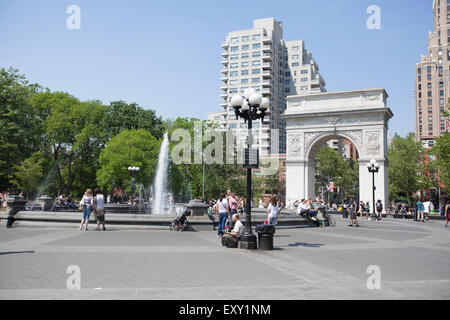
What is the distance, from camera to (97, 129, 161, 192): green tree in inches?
1748

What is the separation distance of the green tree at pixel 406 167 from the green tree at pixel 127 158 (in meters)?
45.4

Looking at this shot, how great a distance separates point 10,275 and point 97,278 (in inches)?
65.1

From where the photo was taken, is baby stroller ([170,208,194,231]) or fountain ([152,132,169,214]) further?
fountain ([152,132,169,214])

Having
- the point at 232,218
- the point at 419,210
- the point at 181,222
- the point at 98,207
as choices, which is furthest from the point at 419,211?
the point at 98,207

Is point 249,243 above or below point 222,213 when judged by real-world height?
below

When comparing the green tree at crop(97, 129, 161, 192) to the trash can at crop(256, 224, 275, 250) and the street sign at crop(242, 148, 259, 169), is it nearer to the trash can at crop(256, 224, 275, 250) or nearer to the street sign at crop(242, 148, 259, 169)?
the street sign at crop(242, 148, 259, 169)

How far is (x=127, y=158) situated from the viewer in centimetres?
4441

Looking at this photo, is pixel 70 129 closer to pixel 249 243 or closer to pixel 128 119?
pixel 128 119

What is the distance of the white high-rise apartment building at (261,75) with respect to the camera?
302 feet

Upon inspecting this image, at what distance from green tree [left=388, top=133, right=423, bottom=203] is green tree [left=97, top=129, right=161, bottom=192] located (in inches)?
1785

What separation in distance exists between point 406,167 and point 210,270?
2686 inches

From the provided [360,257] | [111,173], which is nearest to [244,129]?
[111,173]

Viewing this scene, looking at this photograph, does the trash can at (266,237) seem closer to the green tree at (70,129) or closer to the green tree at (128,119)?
the green tree at (70,129)

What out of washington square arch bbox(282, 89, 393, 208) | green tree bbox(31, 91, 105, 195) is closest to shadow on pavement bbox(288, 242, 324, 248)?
washington square arch bbox(282, 89, 393, 208)
